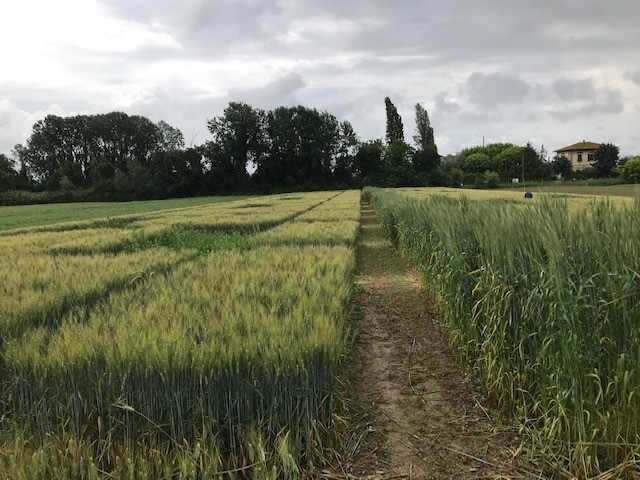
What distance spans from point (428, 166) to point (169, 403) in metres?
69.0

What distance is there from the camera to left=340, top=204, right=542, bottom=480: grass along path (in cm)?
253

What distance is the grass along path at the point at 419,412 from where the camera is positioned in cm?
253

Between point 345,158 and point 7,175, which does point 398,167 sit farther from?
point 7,175

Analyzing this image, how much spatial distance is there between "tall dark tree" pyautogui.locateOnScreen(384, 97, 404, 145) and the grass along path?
73.7m

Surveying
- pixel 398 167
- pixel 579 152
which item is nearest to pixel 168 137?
pixel 398 167

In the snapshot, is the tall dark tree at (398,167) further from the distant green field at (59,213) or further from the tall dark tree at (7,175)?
the tall dark tree at (7,175)

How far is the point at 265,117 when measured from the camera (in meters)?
70.2

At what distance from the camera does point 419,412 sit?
3.21 m

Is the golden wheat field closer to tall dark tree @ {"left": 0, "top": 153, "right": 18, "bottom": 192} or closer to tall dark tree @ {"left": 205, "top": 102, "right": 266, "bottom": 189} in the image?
tall dark tree @ {"left": 205, "top": 102, "right": 266, "bottom": 189}

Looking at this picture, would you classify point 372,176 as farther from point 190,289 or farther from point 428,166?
point 190,289

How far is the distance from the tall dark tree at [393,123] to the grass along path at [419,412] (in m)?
73.7

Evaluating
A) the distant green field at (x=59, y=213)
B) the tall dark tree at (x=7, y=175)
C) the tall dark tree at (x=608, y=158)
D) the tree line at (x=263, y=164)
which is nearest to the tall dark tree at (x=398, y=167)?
the tree line at (x=263, y=164)

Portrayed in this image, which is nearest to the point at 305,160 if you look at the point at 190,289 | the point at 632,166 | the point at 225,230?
the point at 632,166

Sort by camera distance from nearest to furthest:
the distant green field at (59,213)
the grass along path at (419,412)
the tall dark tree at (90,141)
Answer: the grass along path at (419,412) → the distant green field at (59,213) → the tall dark tree at (90,141)
